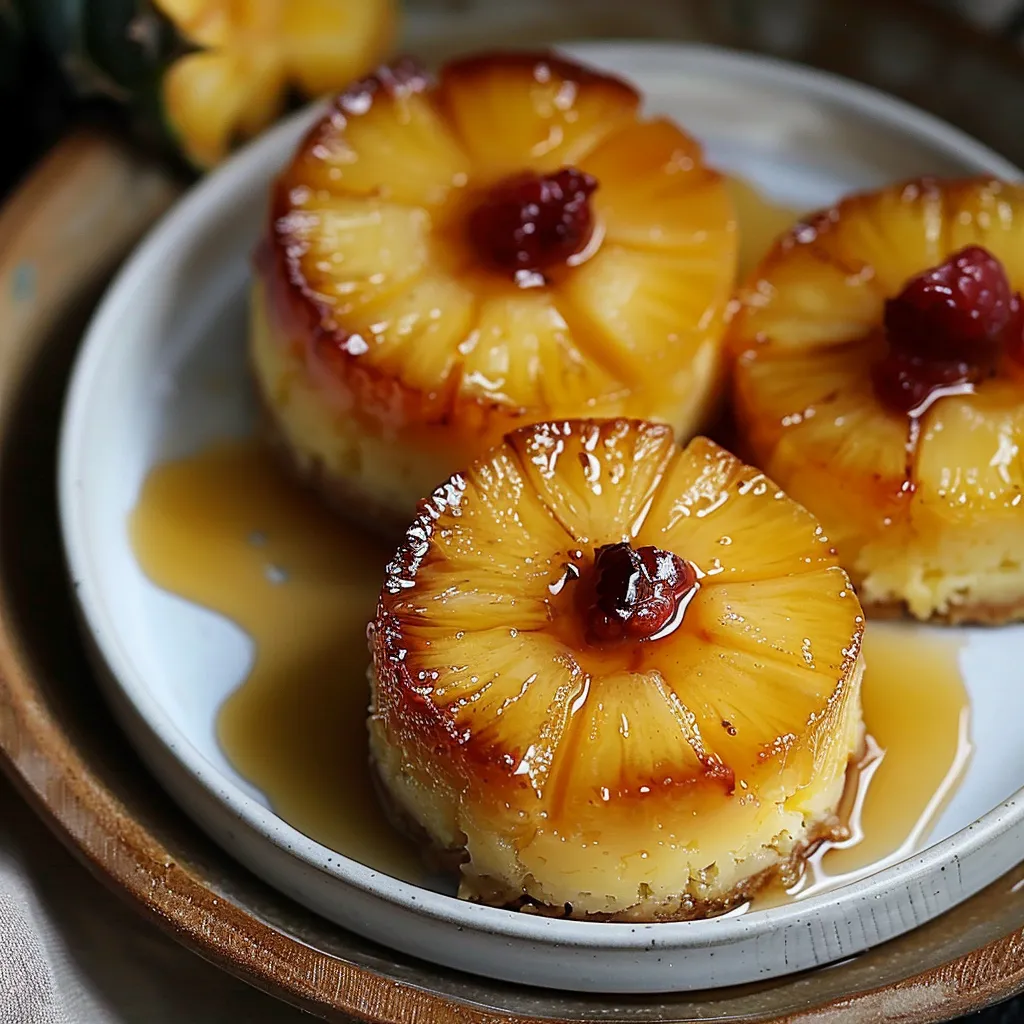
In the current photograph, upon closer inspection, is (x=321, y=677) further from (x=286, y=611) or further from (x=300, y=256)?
(x=300, y=256)

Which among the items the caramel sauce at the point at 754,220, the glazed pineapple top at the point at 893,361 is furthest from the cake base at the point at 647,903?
the caramel sauce at the point at 754,220

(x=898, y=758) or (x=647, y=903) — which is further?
(x=898, y=758)

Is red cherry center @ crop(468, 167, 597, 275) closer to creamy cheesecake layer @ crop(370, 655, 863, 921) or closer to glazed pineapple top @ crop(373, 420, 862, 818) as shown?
glazed pineapple top @ crop(373, 420, 862, 818)

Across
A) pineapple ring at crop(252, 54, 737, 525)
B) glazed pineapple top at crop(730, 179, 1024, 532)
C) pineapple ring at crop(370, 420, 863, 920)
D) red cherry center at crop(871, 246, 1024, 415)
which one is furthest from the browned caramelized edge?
red cherry center at crop(871, 246, 1024, 415)

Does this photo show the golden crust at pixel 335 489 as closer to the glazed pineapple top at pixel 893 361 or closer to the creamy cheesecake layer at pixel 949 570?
the glazed pineapple top at pixel 893 361

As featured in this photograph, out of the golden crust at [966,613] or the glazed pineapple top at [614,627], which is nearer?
the glazed pineapple top at [614,627]

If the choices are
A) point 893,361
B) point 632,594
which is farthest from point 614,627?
point 893,361

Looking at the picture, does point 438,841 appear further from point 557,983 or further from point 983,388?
point 983,388
